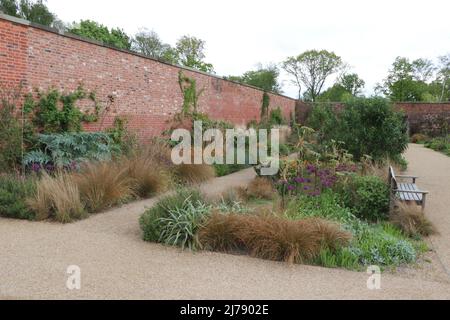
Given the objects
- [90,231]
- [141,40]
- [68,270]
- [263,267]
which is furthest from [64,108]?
[141,40]

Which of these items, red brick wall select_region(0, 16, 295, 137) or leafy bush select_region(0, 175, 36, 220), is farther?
red brick wall select_region(0, 16, 295, 137)

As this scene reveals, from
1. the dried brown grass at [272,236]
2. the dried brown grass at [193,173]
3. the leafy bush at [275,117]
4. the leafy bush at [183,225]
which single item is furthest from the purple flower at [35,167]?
the leafy bush at [275,117]

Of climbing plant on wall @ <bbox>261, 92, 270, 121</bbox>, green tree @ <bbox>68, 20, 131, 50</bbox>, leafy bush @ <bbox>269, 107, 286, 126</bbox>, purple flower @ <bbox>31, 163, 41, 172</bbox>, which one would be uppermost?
green tree @ <bbox>68, 20, 131, 50</bbox>

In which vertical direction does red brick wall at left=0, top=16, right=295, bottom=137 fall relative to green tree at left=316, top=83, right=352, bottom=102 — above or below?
below

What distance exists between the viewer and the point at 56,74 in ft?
24.7

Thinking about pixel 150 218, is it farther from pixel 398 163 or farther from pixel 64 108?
pixel 398 163

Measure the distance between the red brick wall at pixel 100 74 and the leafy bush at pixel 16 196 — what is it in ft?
6.78

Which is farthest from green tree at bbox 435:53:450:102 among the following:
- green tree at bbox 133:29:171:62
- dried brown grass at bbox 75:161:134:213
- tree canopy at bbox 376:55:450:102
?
dried brown grass at bbox 75:161:134:213

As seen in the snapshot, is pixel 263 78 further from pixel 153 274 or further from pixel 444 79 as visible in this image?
pixel 153 274

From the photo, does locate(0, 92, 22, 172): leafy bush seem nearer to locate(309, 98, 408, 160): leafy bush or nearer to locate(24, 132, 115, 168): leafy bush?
locate(24, 132, 115, 168): leafy bush

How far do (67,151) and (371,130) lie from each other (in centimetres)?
717

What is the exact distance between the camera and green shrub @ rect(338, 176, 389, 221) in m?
5.64

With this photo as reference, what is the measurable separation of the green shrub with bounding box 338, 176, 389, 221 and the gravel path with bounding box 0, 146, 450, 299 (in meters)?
1.05

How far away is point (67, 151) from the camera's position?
714cm
